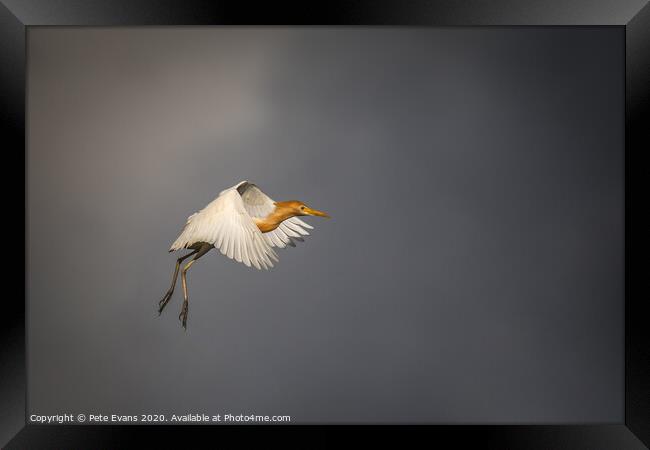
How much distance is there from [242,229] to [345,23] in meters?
0.68

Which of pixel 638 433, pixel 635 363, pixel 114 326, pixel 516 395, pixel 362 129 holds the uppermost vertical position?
pixel 362 129

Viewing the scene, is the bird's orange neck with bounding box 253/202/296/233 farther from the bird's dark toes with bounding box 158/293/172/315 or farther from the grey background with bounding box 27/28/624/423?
the bird's dark toes with bounding box 158/293/172/315

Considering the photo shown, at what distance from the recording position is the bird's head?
1079 millimetres

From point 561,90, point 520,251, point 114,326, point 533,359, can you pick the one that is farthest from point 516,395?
point 114,326

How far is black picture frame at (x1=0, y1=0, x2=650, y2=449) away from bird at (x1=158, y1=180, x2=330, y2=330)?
49 cm

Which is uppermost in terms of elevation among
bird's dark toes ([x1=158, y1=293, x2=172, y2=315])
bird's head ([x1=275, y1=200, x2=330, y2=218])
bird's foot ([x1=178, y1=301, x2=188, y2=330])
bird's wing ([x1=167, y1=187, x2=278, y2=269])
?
bird's head ([x1=275, y1=200, x2=330, y2=218])

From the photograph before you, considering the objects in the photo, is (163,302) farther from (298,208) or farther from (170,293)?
(298,208)

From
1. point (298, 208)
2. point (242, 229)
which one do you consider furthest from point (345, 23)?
point (242, 229)

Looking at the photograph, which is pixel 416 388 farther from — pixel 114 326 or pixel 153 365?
pixel 114 326

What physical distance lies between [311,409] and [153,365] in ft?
1.63

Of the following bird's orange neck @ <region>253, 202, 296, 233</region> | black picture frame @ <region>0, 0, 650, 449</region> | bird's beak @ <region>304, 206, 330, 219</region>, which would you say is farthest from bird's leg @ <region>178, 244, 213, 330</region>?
black picture frame @ <region>0, 0, 650, 449</region>

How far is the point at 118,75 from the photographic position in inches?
42.8

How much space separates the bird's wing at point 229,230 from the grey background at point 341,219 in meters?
0.06

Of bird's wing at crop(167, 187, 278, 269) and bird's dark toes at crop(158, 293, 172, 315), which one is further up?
bird's wing at crop(167, 187, 278, 269)
